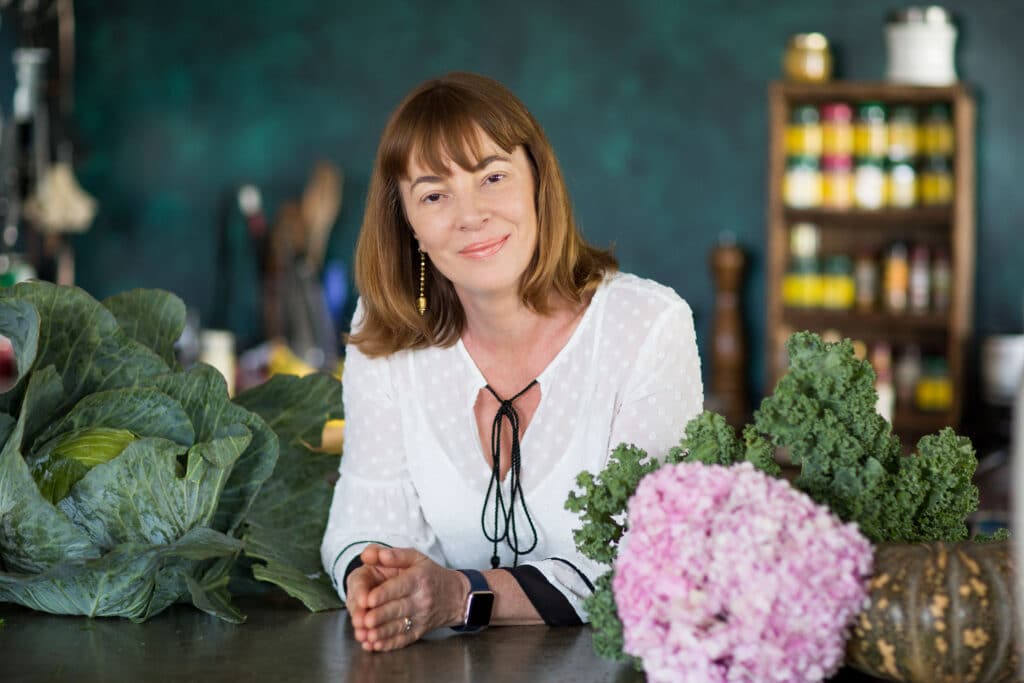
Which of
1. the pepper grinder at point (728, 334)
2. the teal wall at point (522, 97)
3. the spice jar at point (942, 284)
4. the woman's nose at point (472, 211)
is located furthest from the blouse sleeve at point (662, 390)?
the teal wall at point (522, 97)

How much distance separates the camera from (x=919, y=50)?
192 inches

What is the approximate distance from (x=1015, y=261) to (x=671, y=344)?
12.9 feet

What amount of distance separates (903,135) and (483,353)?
351 centimetres

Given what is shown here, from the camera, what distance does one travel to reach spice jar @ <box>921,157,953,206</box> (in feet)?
15.9

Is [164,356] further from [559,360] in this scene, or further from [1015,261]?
[1015,261]

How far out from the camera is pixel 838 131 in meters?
4.89

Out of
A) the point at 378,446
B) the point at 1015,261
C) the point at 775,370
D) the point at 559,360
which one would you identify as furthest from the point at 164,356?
the point at 1015,261

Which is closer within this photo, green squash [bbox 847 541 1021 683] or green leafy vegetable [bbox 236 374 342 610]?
green squash [bbox 847 541 1021 683]

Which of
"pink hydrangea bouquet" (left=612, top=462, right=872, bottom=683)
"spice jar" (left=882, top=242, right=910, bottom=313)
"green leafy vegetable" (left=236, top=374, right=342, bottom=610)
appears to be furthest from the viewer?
"spice jar" (left=882, top=242, right=910, bottom=313)

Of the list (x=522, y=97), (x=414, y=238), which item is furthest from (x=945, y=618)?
(x=522, y=97)

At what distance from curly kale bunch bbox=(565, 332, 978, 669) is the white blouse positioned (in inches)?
16.3

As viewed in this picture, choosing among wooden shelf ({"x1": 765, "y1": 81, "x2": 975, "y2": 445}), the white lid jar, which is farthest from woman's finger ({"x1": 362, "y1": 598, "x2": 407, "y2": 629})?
the white lid jar

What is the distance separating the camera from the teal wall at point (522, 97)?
5.19 metres

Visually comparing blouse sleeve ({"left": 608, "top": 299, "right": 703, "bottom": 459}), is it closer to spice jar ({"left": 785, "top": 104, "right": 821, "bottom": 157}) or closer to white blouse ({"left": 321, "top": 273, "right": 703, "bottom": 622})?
white blouse ({"left": 321, "top": 273, "right": 703, "bottom": 622})
